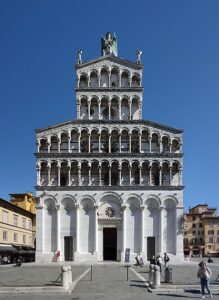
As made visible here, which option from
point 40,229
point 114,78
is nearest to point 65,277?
point 40,229

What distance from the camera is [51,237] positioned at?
50594 mm

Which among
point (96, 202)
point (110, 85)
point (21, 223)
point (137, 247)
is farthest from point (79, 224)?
point (21, 223)

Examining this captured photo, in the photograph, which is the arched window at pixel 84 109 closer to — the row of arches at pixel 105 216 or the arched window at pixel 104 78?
the arched window at pixel 104 78

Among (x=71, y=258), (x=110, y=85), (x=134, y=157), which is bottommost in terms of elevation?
(x=71, y=258)

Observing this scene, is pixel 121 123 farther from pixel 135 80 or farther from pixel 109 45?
pixel 109 45

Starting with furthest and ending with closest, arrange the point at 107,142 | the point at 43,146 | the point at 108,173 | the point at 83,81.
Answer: the point at 83,81, the point at 107,142, the point at 43,146, the point at 108,173

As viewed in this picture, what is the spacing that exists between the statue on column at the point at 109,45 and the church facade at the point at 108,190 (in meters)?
11.4

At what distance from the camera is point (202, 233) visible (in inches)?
4621

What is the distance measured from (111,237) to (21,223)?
23.3 m

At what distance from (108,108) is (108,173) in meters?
8.46

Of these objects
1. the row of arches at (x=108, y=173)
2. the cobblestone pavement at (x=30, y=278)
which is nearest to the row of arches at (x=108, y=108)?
the row of arches at (x=108, y=173)

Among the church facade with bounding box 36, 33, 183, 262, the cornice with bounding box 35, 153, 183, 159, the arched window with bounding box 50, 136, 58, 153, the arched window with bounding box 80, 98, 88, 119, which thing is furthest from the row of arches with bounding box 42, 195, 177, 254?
the arched window with bounding box 80, 98, 88, 119

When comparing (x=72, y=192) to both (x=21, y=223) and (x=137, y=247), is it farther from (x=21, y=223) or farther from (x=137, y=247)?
(x=21, y=223)

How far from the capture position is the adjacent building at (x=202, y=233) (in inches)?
4520
